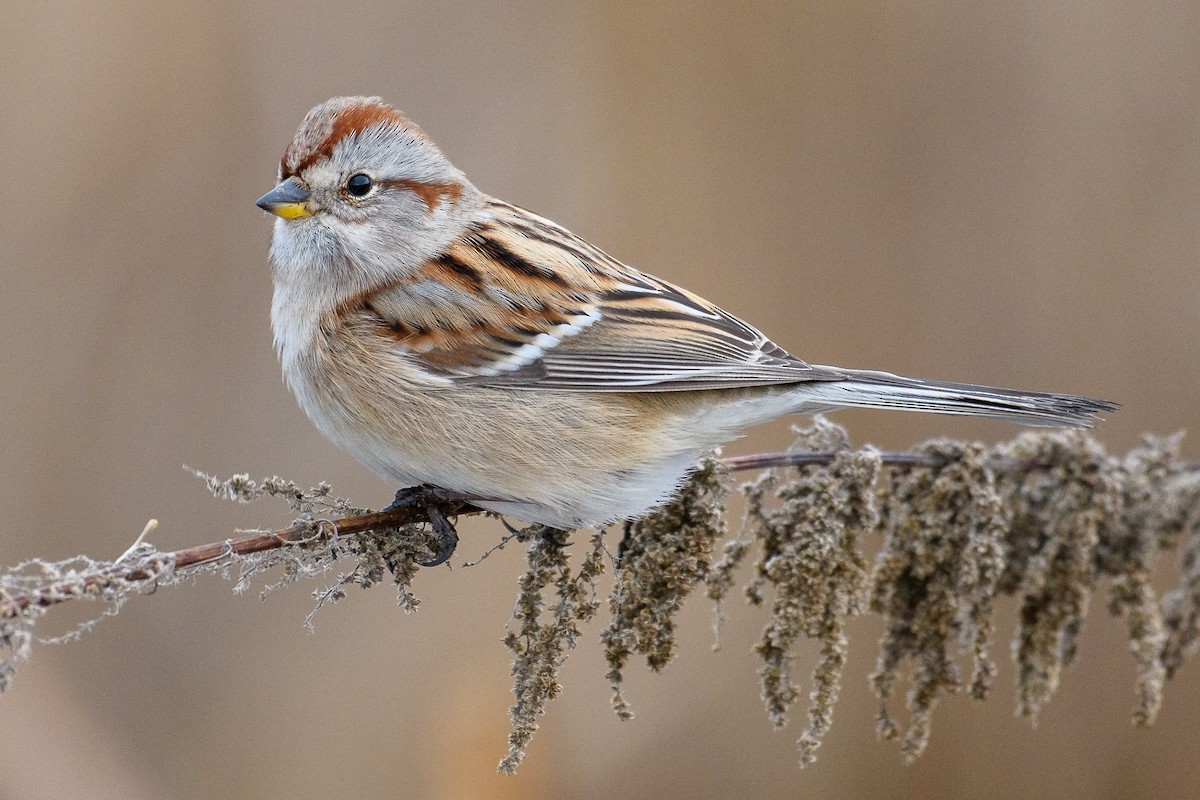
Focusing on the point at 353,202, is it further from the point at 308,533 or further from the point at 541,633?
the point at 541,633

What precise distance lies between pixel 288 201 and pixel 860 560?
1976mm

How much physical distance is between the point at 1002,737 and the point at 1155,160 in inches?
111

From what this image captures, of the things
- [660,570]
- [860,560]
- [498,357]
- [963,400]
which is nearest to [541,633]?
[660,570]

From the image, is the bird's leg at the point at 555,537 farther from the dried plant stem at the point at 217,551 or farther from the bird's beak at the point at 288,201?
the bird's beak at the point at 288,201

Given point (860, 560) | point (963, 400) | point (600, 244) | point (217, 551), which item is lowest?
point (217, 551)

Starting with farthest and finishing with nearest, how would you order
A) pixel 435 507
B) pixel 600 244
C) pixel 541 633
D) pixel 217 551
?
pixel 600 244 < pixel 435 507 < pixel 541 633 < pixel 217 551

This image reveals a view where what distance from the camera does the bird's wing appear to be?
10.8ft

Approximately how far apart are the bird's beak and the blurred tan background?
5.73ft

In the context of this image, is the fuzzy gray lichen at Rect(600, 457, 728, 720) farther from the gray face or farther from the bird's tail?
Result: the gray face

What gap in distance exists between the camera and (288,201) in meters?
3.45

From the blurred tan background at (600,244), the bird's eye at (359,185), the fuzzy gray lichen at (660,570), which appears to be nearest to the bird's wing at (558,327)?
the bird's eye at (359,185)

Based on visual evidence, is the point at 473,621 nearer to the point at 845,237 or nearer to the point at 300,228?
the point at 300,228

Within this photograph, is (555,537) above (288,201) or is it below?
below

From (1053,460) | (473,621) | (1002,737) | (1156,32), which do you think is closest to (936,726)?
(1002,737)
